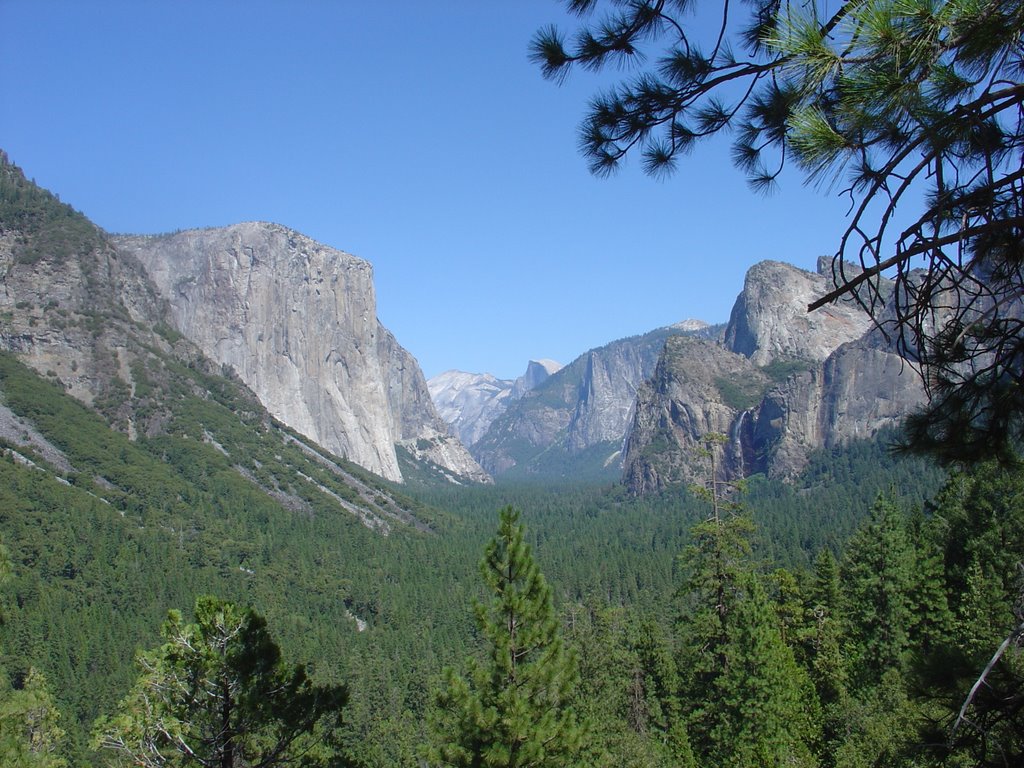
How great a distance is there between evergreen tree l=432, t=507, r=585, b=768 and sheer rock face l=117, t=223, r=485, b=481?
14695 centimetres

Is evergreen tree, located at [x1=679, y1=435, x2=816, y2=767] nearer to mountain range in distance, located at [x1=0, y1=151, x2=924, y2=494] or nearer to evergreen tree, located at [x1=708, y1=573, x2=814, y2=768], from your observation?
evergreen tree, located at [x1=708, y1=573, x2=814, y2=768]

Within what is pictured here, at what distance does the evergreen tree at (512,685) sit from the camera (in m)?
12.3

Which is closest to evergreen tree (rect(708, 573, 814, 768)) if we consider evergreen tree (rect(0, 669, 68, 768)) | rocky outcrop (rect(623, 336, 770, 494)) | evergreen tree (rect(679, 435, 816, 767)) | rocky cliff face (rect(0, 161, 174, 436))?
evergreen tree (rect(679, 435, 816, 767))

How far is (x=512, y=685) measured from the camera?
12.9 meters

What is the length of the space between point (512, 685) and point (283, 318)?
161936mm

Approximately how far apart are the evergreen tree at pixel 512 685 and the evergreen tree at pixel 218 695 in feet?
7.09

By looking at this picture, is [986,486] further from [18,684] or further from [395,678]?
[18,684]

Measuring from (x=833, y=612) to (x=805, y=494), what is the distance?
116793 millimetres

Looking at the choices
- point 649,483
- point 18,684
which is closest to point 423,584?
point 18,684

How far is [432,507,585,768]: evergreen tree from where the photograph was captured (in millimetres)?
12336

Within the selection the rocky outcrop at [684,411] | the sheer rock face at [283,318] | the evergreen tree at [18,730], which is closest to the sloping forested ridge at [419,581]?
the evergreen tree at [18,730]

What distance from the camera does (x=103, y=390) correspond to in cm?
11631

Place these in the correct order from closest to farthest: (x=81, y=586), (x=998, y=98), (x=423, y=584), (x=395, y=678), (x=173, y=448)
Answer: (x=998, y=98) → (x=395, y=678) → (x=81, y=586) → (x=423, y=584) → (x=173, y=448)

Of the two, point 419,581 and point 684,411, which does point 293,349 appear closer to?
point 419,581
